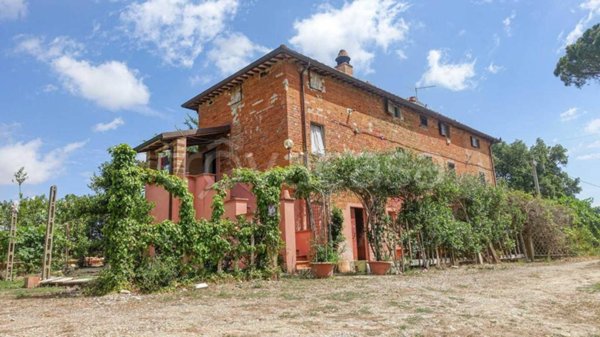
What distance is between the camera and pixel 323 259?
992 cm

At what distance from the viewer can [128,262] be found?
25.0 ft

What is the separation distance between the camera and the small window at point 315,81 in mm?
14570

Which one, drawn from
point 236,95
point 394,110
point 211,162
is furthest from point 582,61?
point 211,162

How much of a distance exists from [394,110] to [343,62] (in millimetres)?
2991

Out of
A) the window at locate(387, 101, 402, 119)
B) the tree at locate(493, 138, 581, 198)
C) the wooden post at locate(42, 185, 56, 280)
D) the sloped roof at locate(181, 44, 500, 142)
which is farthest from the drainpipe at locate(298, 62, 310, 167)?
the tree at locate(493, 138, 581, 198)

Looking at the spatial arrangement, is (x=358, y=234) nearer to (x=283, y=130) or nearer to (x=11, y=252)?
(x=283, y=130)

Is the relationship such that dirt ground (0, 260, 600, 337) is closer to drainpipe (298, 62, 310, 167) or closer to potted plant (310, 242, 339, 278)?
potted plant (310, 242, 339, 278)

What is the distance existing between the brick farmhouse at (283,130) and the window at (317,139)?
3 cm

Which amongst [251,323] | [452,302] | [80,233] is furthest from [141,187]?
[80,233]

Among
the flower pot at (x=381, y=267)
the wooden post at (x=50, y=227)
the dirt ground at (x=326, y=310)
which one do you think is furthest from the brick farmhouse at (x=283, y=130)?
the dirt ground at (x=326, y=310)

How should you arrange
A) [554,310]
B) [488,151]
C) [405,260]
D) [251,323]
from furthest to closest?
[488,151]
[405,260]
[554,310]
[251,323]

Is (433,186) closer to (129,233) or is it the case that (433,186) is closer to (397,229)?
(397,229)

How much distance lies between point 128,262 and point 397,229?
6.83m

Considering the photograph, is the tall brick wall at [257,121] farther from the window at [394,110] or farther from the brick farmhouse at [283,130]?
the window at [394,110]
